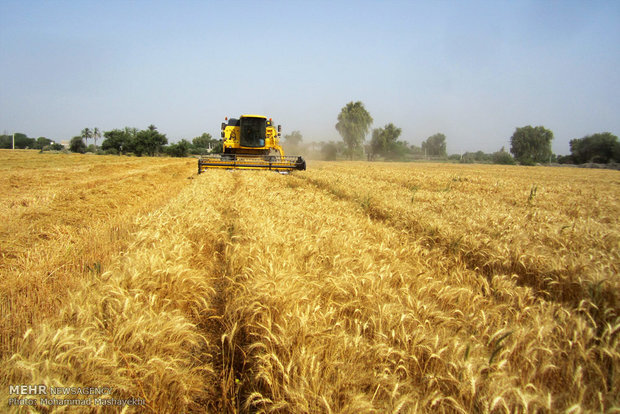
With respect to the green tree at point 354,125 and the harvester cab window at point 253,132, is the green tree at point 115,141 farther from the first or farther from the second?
the harvester cab window at point 253,132

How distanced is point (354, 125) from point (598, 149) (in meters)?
54.9

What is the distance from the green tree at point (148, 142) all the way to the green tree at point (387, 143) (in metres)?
60.6

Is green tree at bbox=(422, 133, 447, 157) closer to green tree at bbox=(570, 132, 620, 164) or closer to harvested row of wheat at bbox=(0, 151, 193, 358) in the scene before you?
green tree at bbox=(570, 132, 620, 164)

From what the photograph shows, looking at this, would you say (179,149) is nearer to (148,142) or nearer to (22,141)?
(148,142)

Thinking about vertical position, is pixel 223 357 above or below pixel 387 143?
below

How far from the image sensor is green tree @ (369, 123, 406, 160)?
89938mm

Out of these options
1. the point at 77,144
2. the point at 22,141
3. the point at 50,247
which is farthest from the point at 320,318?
the point at 22,141

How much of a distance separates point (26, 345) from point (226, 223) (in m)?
3.71

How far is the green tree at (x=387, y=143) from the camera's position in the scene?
295 feet

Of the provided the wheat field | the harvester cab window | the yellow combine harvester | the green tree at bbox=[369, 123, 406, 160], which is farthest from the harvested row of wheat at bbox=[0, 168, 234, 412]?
the green tree at bbox=[369, 123, 406, 160]

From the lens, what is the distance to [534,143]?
8081cm

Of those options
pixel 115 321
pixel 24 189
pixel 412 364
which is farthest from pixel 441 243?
pixel 24 189

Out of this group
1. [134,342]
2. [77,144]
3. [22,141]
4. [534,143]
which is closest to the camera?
[134,342]

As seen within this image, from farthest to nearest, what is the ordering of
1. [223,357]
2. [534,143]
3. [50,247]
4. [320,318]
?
[534,143] → [50,247] → [320,318] → [223,357]
